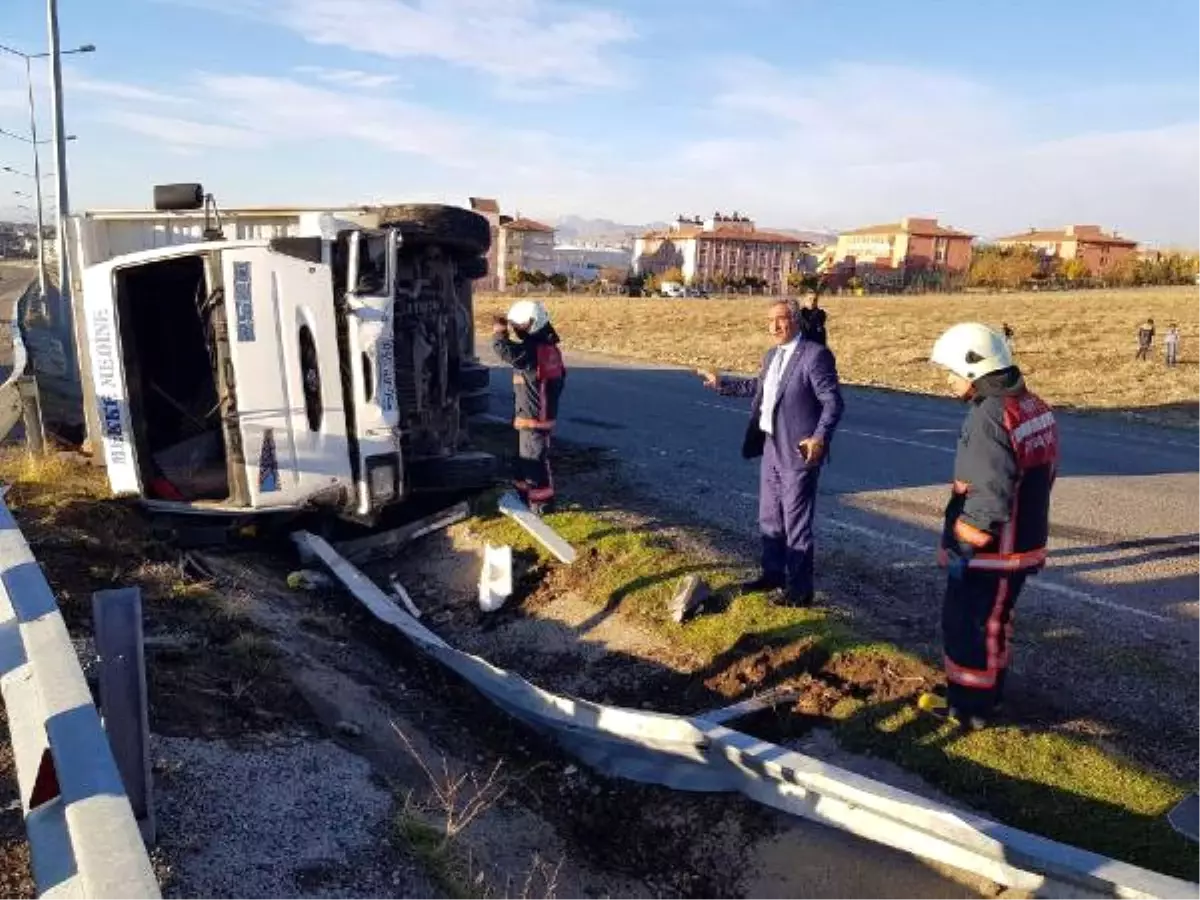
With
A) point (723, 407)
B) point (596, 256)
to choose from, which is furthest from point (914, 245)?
point (723, 407)

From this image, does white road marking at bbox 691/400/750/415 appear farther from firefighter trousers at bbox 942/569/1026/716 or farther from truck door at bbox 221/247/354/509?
firefighter trousers at bbox 942/569/1026/716

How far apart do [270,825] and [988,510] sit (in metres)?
2.80

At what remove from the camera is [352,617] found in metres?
6.10

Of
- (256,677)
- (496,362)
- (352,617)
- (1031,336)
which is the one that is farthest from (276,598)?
(1031,336)

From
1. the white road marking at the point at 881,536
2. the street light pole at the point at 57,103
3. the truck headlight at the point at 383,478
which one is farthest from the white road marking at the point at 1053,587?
the street light pole at the point at 57,103

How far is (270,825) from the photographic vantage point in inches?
125

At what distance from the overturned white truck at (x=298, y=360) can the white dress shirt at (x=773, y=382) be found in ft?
7.87

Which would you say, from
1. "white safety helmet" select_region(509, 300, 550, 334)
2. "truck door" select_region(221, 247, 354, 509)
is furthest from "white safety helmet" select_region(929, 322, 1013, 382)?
"truck door" select_region(221, 247, 354, 509)

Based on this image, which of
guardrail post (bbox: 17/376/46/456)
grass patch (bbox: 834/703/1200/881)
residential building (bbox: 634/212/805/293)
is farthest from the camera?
residential building (bbox: 634/212/805/293)

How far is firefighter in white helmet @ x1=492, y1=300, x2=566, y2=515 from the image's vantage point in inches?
271

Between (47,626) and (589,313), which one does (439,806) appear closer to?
(47,626)

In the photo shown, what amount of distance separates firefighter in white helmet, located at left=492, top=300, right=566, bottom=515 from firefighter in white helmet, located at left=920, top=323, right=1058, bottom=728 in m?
3.39

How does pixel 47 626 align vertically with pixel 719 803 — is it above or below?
above

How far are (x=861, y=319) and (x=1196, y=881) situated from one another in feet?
117
